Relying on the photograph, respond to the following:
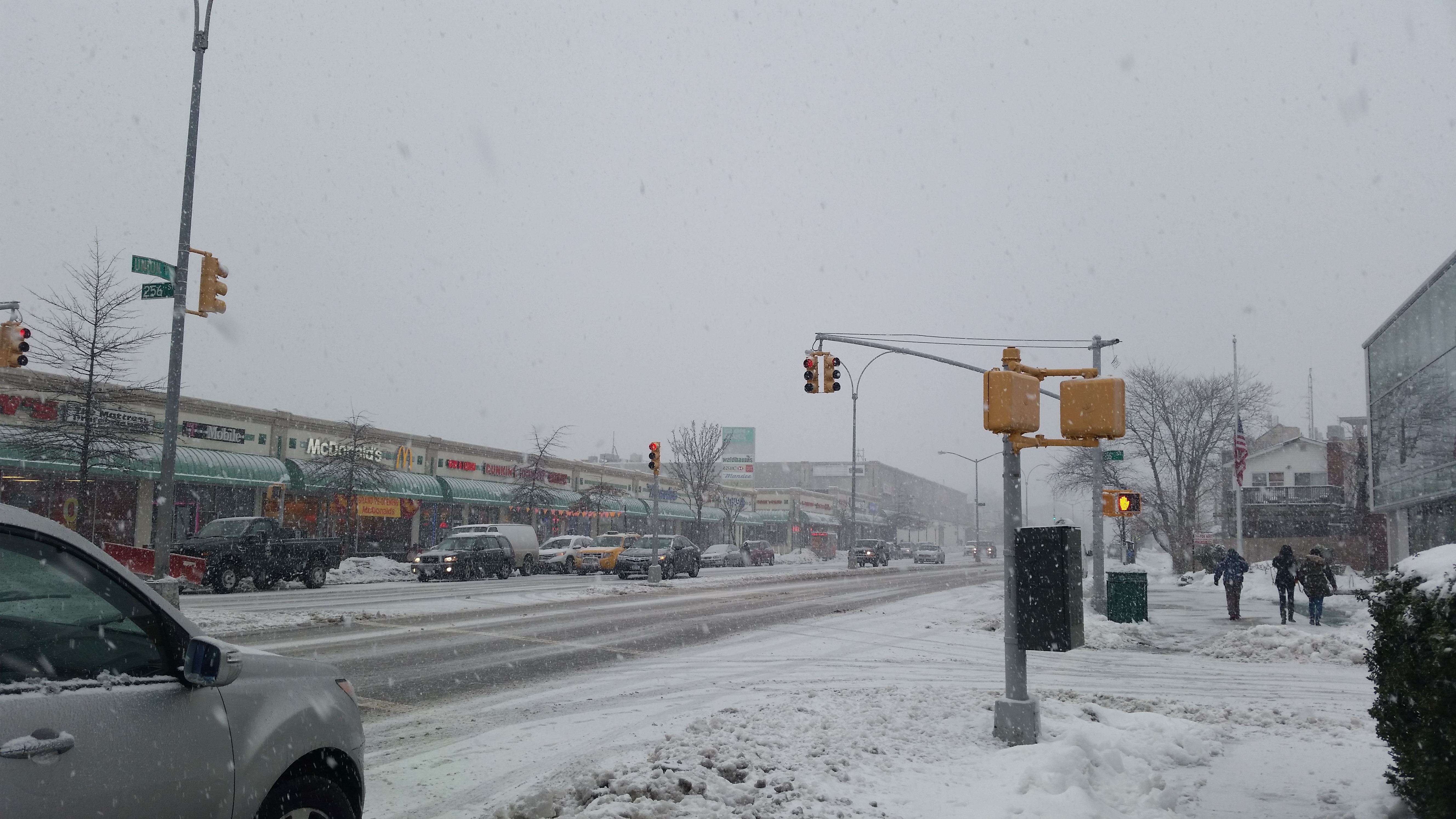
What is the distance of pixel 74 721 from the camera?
2.90 metres

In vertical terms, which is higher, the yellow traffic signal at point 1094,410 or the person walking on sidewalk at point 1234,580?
the yellow traffic signal at point 1094,410

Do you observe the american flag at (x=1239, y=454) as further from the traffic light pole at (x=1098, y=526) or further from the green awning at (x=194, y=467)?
the green awning at (x=194, y=467)

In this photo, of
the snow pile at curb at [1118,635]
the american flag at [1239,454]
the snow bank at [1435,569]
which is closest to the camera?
the snow bank at [1435,569]

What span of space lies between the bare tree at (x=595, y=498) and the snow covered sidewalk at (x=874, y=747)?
4199 centimetres

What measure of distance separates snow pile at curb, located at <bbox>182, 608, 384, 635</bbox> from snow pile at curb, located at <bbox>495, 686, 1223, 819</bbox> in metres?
9.62

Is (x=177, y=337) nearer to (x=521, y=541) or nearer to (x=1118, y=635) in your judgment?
(x=1118, y=635)

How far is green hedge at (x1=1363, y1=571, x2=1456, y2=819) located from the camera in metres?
4.13

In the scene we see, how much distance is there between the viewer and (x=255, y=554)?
82.9 ft

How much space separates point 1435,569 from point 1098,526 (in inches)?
728

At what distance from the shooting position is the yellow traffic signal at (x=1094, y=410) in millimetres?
7203

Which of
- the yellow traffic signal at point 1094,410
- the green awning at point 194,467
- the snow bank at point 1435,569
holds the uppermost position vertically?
the green awning at point 194,467

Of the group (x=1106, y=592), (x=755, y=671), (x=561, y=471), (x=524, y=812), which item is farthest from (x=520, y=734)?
(x=561, y=471)

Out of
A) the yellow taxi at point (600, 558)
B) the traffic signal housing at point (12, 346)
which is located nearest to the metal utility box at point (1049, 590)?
the traffic signal housing at point (12, 346)

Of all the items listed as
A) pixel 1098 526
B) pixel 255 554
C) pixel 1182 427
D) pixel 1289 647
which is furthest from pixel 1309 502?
pixel 255 554
